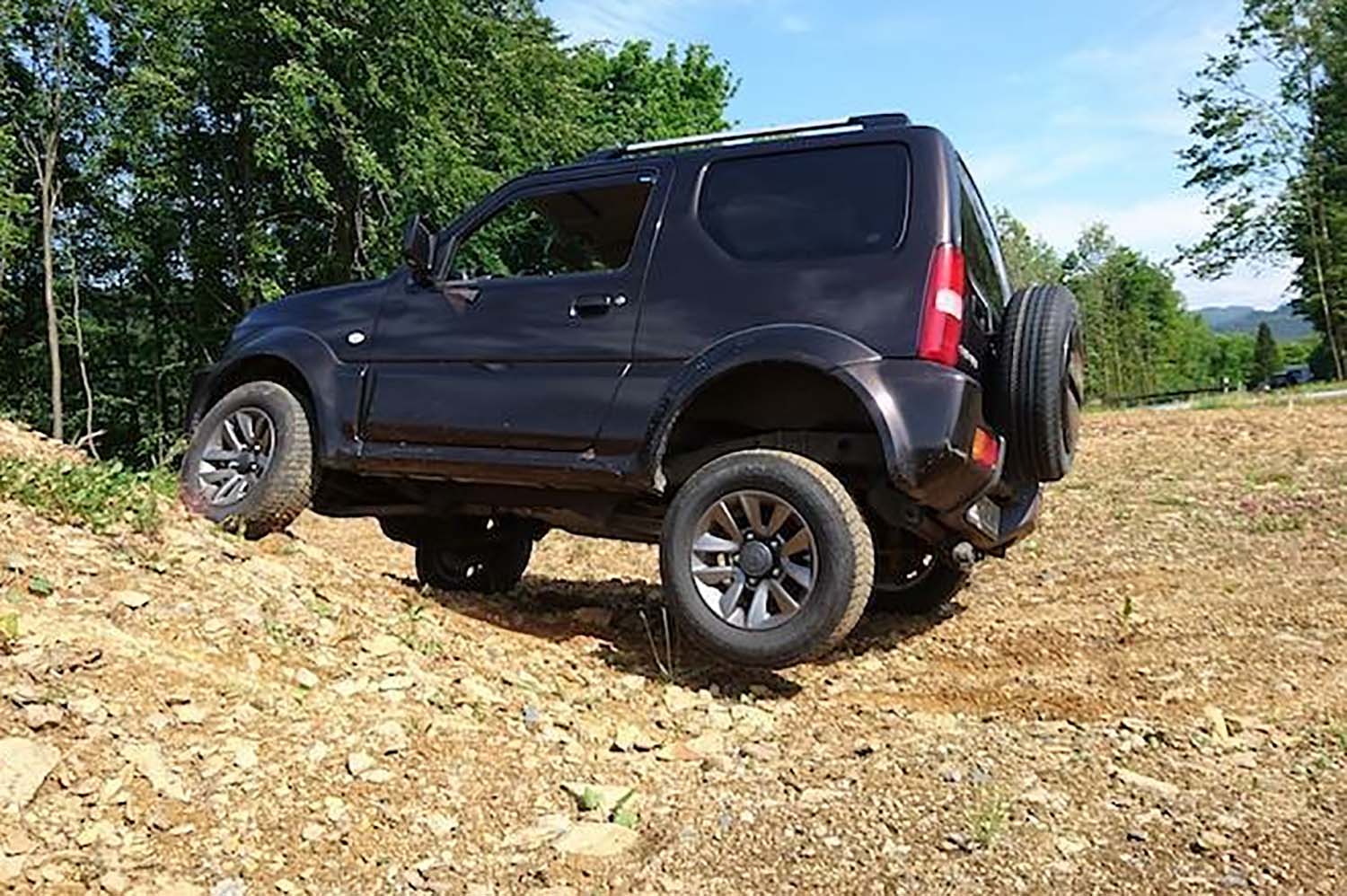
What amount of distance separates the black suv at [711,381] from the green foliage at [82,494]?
0.68m

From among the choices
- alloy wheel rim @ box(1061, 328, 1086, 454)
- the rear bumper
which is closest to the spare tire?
alloy wheel rim @ box(1061, 328, 1086, 454)

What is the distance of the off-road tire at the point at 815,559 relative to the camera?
378cm

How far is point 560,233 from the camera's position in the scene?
5.04 m

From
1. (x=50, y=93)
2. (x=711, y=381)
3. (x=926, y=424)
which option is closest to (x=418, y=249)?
(x=711, y=381)

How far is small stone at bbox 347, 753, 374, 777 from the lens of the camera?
2900 mm

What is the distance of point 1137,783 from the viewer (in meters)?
3.07

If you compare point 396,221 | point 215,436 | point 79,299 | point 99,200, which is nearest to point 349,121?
point 396,221

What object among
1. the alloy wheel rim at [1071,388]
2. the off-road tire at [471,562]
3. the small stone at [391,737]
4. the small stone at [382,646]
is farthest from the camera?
the off-road tire at [471,562]

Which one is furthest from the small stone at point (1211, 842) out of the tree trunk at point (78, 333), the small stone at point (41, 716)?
the tree trunk at point (78, 333)

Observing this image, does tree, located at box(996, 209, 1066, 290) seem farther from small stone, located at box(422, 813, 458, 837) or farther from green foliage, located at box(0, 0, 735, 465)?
small stone, located at box(422, 813, 458, 837)

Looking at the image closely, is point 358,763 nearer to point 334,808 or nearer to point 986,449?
point 334,808

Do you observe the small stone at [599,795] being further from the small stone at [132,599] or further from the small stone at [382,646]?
the small stone at [132,599]

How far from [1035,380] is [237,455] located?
3589 millimetres

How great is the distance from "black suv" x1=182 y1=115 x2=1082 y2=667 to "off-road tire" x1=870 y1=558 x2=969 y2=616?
0.32 m
